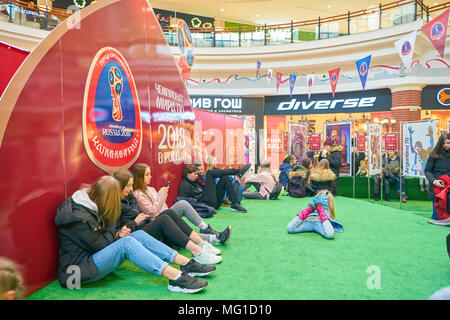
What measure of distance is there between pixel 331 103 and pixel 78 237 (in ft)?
42.4

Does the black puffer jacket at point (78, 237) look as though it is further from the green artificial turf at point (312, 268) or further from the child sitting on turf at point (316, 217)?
the child sitting on turf at point (316, 217)

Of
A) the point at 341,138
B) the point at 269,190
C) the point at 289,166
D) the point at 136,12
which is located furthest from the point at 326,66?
the point at 136,12

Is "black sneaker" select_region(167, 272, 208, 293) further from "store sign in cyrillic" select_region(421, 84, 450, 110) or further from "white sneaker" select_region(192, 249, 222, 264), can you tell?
"store sign in cyrillic" select_region(421, 84, 450, 110)

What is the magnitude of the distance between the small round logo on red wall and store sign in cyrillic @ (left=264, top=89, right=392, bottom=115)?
1082cm

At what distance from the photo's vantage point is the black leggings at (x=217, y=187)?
556 centimetres

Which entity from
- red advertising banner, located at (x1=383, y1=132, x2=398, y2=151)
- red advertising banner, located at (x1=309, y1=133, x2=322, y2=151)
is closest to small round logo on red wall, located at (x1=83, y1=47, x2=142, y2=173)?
red advertising banner, located at (x1=309, y1=133, x2=322, y2=151)

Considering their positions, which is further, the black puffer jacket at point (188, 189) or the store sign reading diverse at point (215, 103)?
the store sign reading diverse at point (215, 103)

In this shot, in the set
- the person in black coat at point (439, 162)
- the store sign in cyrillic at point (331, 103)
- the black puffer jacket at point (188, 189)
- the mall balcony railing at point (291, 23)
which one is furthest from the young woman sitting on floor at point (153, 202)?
the store sign in cyrillic at point (331, 103)

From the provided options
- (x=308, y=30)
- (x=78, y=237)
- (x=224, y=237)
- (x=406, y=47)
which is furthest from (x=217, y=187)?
(x=308, y=30)

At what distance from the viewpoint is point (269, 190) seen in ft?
24.2

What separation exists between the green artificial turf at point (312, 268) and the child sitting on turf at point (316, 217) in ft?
0.33

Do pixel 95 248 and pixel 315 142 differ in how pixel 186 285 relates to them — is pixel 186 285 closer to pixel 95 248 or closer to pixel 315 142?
pixel 95 248

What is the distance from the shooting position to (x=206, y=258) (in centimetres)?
318
